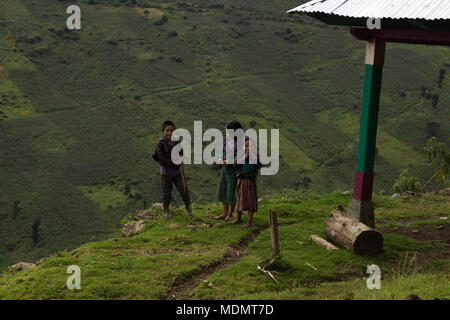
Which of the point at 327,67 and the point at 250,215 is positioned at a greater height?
the point at 327,67

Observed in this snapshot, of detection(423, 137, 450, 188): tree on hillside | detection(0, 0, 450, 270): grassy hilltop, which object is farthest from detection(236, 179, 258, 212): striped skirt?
detection(0, 0, 450, 270): grassy hilltop

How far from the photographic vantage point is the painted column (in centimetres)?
908

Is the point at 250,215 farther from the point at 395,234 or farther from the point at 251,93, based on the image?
the point at 251,93

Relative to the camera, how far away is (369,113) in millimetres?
9156

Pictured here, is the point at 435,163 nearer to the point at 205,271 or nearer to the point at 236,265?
the point at 236,265

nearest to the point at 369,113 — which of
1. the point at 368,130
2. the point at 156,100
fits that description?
the point at 368,130

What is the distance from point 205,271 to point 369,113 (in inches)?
161

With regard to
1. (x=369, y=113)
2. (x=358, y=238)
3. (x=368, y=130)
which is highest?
(x=369, y=113)

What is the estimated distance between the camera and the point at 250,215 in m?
9.77

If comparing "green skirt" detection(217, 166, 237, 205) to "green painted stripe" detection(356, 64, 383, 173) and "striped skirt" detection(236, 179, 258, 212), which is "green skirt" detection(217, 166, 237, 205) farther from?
"green painted stripe" detection(356, 64, 383, 173)

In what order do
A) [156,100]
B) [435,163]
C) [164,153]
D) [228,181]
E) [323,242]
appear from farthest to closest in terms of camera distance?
[156,100] → [435,163] → [164,153] → [228,181] → [323,242]

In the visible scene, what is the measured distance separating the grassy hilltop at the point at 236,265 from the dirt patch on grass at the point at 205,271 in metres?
0.01
